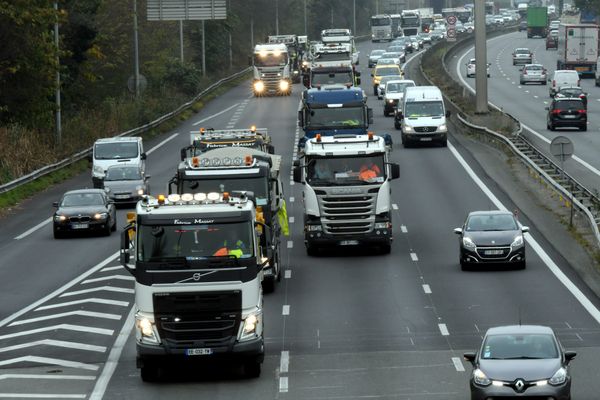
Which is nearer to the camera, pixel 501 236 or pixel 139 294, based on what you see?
pixel 139 294

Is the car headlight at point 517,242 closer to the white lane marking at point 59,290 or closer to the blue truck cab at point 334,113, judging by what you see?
the white lane marking at point 59,290

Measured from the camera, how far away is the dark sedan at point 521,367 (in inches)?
836

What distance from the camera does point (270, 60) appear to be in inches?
3841

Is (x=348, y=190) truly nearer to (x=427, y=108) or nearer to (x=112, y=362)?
(x=112, y=362)

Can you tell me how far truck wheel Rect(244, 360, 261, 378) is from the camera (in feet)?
83.0

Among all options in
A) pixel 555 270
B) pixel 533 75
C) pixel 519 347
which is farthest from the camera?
pixel 533 75

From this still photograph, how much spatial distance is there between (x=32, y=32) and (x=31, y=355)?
41482 mm

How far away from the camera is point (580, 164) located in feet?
199

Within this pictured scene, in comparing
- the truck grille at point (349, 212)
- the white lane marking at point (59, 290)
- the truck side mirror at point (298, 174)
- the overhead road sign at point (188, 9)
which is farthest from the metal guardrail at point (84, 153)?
the truck grille at point (349, 212)

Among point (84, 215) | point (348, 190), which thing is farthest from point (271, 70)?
point (348, 190)

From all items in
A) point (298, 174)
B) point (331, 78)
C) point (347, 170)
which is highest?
point (331, 78)

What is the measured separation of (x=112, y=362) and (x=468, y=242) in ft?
42.4

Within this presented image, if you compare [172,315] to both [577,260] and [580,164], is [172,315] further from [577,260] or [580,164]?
[580,164]

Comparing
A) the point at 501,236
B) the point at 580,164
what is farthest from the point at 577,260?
the point at 580,164
